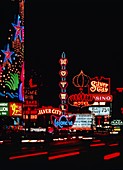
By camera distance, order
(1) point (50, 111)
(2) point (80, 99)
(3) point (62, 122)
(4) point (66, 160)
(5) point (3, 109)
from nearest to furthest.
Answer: (4) point (66, 160) → (3) point (62, 122) → (5) point (3, 109) → (1) point (50, 111) → (2) point (80, 99)

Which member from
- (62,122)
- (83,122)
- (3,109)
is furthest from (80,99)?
(3,109)

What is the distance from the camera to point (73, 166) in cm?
1639

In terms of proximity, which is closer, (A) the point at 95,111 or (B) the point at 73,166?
(B) the point at 73,166

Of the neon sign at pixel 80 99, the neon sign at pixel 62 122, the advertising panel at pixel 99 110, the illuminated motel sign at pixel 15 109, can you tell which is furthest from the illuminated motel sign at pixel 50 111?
the advertising panel at pixel 99 110

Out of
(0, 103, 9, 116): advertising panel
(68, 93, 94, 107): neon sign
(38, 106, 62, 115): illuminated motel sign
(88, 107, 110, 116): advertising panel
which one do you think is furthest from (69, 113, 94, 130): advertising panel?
(88, 107, 110, 116): advertising panel

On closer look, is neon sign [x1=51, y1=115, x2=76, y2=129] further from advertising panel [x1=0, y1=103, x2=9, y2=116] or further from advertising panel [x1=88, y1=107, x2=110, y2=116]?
advertising panel [x1=88, y1=107, x2=110, y2=116]

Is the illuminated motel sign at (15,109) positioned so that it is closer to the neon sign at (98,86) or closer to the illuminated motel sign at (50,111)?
the illuminated motel sign at (50,111)

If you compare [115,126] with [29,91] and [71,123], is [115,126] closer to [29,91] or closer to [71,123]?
[29,91]

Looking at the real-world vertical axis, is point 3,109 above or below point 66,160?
above

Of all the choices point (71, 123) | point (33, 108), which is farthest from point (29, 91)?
point (71, 123)

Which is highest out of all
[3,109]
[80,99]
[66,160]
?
[80,99]

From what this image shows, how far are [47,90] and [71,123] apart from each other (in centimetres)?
6174

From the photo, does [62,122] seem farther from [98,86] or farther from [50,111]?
[98,86]

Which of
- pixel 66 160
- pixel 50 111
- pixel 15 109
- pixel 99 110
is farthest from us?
pixel 99 110
